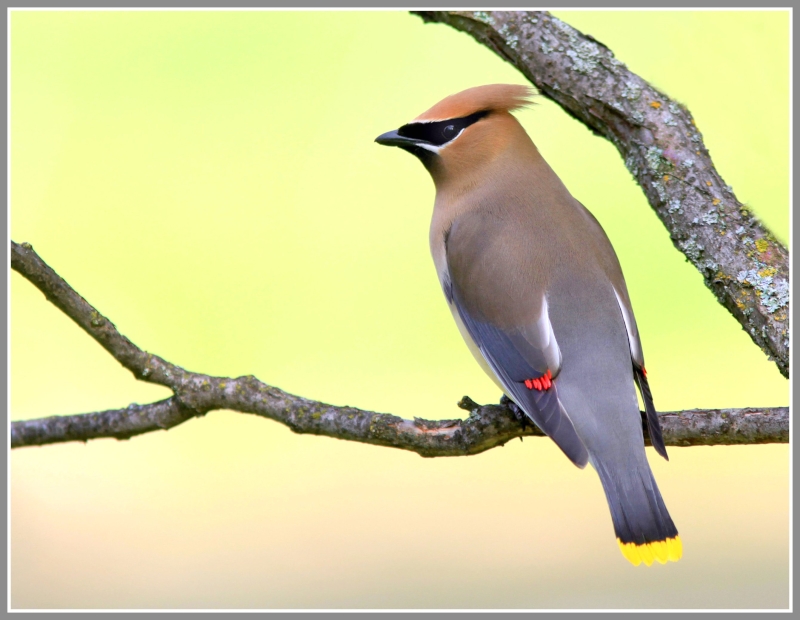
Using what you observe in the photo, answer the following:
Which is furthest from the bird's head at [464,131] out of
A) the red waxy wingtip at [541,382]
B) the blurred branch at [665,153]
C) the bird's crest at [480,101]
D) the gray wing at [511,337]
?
the red waxy wingtip at [541,382]

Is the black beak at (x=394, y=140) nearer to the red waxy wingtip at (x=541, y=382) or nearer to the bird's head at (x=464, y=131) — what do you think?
the bird's head at (x=464, y=131)

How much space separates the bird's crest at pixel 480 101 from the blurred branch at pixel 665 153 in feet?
0.31

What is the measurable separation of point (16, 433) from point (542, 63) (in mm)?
2560

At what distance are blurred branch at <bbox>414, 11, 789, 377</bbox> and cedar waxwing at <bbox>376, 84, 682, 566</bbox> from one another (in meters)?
0.20

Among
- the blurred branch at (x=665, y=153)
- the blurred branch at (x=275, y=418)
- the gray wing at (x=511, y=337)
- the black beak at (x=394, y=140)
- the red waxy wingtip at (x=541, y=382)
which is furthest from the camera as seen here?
the black beak at (x=394, y=140)

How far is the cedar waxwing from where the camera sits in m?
2.77

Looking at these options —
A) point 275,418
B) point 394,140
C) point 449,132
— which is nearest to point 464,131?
point 449,132

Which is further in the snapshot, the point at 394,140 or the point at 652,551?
the point at 394,140

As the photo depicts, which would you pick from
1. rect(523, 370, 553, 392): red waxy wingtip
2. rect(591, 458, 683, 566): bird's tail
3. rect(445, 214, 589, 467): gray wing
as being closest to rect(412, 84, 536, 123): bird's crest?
rect(445, 214, 589, 467): gray wing

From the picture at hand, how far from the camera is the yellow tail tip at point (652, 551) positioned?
105 inches

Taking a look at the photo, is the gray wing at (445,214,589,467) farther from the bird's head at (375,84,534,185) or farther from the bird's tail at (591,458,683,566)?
the bird's head at (375,84,534,185)

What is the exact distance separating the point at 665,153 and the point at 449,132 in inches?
34.3

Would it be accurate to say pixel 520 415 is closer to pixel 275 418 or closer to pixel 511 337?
pixel 511 337

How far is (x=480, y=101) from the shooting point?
11.9ft
